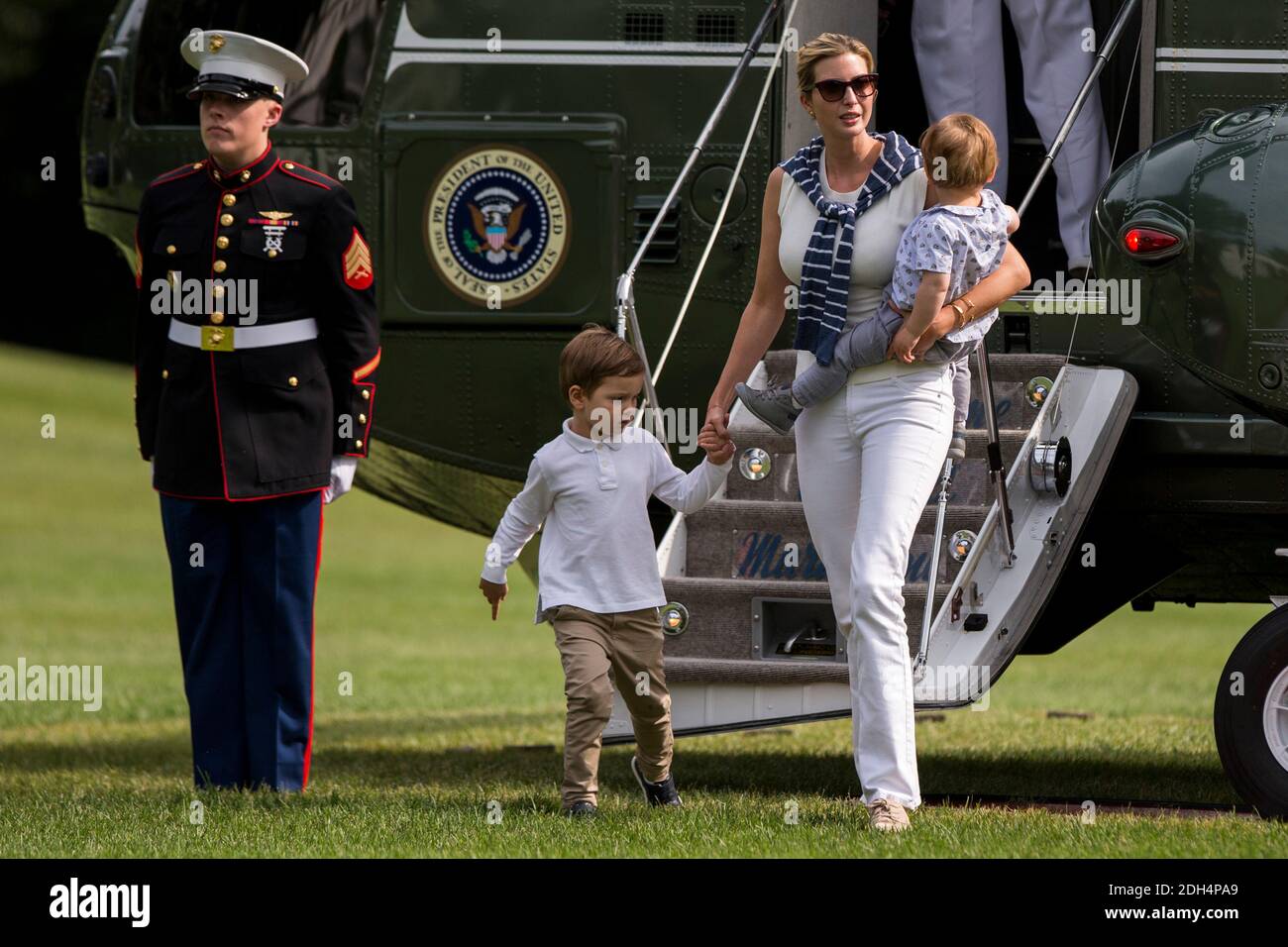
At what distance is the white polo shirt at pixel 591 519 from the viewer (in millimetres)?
5312

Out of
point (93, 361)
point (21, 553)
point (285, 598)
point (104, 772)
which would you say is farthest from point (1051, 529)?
point (93, 361)

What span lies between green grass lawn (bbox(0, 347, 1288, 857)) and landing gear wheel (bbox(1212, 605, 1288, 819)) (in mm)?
144

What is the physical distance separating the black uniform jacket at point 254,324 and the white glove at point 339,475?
0.05 m

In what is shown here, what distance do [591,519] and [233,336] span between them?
4.24 feet

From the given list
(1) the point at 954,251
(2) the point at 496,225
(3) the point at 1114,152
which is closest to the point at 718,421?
(1) the point at 954,251

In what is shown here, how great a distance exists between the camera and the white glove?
19.8 feet

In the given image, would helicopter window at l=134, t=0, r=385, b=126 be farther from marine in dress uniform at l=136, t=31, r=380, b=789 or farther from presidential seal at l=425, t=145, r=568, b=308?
marine in dress uniform at l=136, t=31, r=380, b=789

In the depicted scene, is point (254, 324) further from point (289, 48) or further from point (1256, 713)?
point (1256, 713)

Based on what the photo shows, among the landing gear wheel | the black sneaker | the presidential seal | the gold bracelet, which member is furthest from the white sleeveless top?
the presidential seal

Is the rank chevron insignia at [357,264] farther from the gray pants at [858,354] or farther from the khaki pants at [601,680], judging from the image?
the gray pants at [858,354]

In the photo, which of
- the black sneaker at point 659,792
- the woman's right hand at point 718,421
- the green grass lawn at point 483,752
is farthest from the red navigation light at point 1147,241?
the black sneaker at point 659,792

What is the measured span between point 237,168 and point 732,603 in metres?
1.92

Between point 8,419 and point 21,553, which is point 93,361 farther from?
point 21,553

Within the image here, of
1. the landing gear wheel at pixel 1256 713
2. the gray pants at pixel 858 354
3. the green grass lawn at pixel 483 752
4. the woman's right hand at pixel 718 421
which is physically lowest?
the green grass lawn at pixel 483 752
